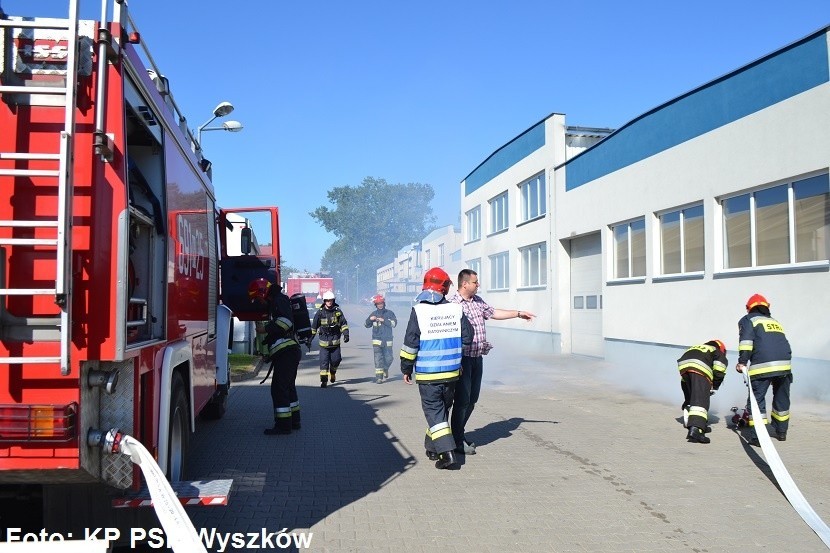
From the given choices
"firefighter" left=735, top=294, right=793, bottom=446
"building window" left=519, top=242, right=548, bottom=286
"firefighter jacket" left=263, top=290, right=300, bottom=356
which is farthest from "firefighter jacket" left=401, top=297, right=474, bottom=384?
"building window" left=519, top=242, right=548, bottom=286

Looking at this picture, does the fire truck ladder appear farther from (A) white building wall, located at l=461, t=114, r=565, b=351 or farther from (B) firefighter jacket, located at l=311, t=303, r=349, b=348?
(A) white building wall, located at l=461, t=114, r=565, b=351

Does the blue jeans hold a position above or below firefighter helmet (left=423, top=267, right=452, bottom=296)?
below

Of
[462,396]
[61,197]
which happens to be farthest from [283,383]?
[61,197]

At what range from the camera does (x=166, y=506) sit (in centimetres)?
347

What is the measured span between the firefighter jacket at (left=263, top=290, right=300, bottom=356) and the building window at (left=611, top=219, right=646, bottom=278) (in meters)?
10.0

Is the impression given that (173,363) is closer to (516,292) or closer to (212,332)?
(212,332)

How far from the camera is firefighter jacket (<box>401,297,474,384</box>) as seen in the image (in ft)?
21.0

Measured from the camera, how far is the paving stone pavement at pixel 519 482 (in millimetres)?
4656

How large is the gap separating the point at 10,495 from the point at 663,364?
12850 mm

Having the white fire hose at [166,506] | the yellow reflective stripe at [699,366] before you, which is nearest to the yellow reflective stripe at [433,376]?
the yellow reflective stripe at [699,366]

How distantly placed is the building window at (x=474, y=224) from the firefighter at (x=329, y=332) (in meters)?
17.2

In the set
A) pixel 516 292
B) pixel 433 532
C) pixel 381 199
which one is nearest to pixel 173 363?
pixel 433 532

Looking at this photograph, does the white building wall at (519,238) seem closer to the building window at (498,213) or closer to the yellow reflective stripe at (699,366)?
the building window at (498,213)

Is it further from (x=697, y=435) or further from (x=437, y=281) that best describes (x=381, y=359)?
(x=437, y=281)
